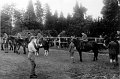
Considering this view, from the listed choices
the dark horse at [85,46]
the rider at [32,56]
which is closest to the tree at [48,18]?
the dark horse at [85,46]

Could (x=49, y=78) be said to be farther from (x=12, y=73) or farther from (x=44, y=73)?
(x=12, y=73)

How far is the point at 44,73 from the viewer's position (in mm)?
13164

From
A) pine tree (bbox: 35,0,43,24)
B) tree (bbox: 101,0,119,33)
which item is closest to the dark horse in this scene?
tree (bbox: 101,0,119,33)

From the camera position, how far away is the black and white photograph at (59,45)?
515 inches

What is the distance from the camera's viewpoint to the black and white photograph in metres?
13.1

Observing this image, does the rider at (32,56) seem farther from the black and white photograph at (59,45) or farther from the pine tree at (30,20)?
the pine tree at (30,20)

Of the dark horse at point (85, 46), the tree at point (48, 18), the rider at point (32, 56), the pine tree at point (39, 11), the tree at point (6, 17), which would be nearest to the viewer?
the rider at point (32, 56)

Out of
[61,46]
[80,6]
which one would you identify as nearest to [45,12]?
[80,6]

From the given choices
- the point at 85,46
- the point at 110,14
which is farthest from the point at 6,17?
the point at 85,46

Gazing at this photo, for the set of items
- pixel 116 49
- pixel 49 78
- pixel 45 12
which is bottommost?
pixel 49 78

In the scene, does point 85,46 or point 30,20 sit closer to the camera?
point 85,46

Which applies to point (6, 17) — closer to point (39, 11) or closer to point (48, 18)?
point (39, 11)

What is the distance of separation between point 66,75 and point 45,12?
90599 millimetres

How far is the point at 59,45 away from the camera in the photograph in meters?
32.5
